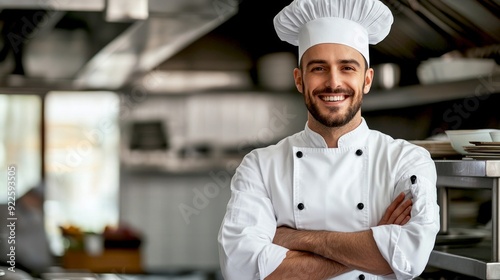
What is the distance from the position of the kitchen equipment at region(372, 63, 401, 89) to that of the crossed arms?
2198mm

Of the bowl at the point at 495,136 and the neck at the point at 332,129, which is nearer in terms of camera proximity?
the neck at the point at 332,129

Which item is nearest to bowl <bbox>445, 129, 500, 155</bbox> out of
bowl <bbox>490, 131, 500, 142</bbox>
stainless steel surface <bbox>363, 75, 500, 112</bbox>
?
bowl <bbox>490, 131, 500, 142</bbox>

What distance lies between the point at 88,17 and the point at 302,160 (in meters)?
2.03

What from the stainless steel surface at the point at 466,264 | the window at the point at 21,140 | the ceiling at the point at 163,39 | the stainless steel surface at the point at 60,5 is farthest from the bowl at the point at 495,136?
the window at the point at 21,140

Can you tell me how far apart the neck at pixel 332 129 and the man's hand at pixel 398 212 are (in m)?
0.20

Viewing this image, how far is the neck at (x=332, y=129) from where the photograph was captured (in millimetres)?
1762

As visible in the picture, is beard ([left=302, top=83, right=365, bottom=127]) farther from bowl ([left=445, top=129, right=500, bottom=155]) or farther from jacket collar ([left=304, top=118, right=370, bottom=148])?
bowl ([left=445, top=129, right=500, bottom=155])

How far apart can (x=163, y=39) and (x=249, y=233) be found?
7.00ft

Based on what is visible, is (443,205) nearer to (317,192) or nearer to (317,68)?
(317,192)

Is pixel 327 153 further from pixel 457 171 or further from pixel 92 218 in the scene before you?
pixel 92 218

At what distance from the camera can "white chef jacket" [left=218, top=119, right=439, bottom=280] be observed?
167 centimetres

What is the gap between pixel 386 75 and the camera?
382cm

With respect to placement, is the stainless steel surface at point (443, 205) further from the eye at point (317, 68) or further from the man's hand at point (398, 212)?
the eye at point (317, 68)

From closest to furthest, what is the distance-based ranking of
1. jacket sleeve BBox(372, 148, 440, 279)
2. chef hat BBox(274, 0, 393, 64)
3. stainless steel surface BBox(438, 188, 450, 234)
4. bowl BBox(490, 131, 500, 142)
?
jacket sleeve BBox(372, 148, 440, 279)
chef hat BBox(274, 0, 393, 64)
bowl BBox(490, 131, 500, 142)
stainless steel surface BBox(438, 188, 450, 234)
